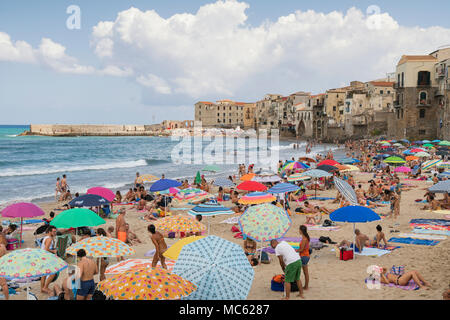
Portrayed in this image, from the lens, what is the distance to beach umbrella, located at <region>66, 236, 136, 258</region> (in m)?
7.79

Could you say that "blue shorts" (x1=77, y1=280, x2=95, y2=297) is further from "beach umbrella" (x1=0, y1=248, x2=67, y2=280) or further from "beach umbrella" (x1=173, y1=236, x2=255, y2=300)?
"beach umbrella" (x1=173, y1=236, x2=255, y2=300)

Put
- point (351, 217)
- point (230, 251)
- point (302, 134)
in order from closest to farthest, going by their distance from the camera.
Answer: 1. point (230, 251)
2. point (351, 217)
3. point (302, 134)

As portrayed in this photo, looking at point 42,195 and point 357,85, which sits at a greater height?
point 357,85

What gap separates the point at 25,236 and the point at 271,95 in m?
110

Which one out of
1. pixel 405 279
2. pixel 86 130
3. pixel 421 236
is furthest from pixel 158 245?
pixel 86 130

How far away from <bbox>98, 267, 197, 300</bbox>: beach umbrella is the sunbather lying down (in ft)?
14.9

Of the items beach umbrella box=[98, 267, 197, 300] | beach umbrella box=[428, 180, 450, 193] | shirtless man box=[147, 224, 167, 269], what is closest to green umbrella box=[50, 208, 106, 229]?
shirtless man box=[147, 224, 167, 269]

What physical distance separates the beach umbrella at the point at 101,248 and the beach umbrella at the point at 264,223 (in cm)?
279

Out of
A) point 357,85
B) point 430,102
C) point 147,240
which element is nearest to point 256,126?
point 357,85

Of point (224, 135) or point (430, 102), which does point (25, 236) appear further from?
point (224, 135)

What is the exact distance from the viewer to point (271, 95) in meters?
120

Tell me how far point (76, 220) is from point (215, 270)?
5.46 metres

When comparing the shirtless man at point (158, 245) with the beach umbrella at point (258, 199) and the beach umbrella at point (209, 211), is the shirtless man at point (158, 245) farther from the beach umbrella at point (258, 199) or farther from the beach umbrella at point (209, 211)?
the beach umbrella at point (258, 199)
